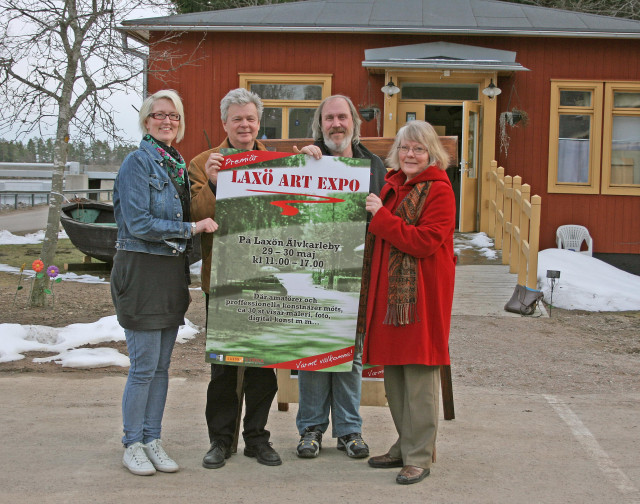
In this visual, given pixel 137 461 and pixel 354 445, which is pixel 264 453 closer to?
pixel 354 445

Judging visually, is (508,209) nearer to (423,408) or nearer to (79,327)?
(79,327)

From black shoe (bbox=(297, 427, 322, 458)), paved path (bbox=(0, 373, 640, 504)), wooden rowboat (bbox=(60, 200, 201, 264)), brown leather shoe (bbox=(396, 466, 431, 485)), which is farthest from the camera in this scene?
wooden rowboat (bbox=(60, 200, 201, 264))

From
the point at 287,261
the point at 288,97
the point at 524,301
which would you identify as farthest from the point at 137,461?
the point at 288,97

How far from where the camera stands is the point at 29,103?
959 centimetres

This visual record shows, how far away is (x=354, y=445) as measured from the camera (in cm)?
424

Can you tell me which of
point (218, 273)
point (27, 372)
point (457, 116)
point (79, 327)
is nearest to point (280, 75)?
point (457, 116)

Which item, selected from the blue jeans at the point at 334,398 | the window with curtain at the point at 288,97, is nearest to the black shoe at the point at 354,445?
the blue jeans at the point at 334,398

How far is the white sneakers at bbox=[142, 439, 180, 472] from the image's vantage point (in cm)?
398

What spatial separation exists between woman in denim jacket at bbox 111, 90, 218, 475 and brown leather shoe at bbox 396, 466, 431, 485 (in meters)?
1.17

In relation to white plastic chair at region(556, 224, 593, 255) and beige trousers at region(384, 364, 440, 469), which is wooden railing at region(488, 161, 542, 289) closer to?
white plastic chair at region(556, 224, 593, 255)

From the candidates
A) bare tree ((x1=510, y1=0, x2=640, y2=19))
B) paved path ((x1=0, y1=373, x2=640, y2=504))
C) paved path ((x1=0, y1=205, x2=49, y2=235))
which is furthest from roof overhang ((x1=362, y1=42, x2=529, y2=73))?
bare tree ((x1=510, y1=0, x2=640, y2=19))

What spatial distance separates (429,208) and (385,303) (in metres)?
0.54

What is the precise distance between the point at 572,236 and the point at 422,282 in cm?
999

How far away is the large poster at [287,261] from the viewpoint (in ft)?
13.3
